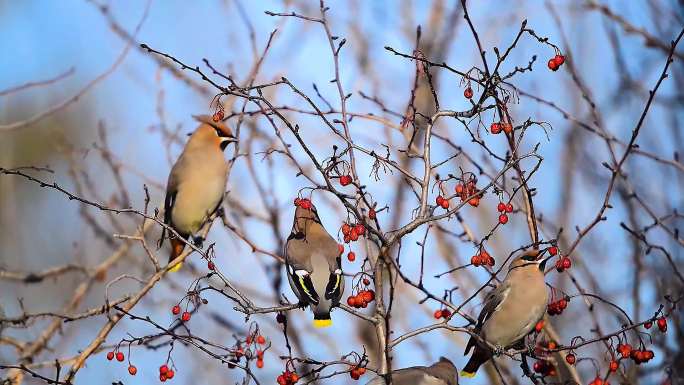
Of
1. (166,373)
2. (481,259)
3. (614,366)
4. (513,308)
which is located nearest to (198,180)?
(513,308)

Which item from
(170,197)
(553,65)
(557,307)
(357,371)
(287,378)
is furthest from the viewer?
(170,197)

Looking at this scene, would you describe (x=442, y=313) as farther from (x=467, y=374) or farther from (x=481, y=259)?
(x=467, y=374)

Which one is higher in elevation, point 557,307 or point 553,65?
point 553,65

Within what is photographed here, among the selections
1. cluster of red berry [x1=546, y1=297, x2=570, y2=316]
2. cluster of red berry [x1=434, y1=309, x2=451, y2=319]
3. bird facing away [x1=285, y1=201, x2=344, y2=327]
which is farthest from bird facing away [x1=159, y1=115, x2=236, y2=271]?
cluster of red berry [x1=546, y1=297, x2=570, y2=316]

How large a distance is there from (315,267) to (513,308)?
0.98 meters

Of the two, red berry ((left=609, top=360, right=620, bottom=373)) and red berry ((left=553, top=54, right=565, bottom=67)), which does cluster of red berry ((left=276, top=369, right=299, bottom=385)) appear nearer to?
red berry ((left=609, top=360, right=620, bottom=373))

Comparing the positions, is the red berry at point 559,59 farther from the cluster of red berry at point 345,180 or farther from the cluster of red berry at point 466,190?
the cluster of red berry at point 345,180

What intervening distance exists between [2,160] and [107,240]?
1.14m

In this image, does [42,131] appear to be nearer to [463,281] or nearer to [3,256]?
[3,256]

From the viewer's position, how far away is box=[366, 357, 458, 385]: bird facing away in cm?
459

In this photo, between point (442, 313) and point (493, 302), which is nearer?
point (442, 313)

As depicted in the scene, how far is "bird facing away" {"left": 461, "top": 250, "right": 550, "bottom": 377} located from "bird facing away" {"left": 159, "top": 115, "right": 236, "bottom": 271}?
2043 mm

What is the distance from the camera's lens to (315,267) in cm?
486

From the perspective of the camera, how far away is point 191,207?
6.45 meters
